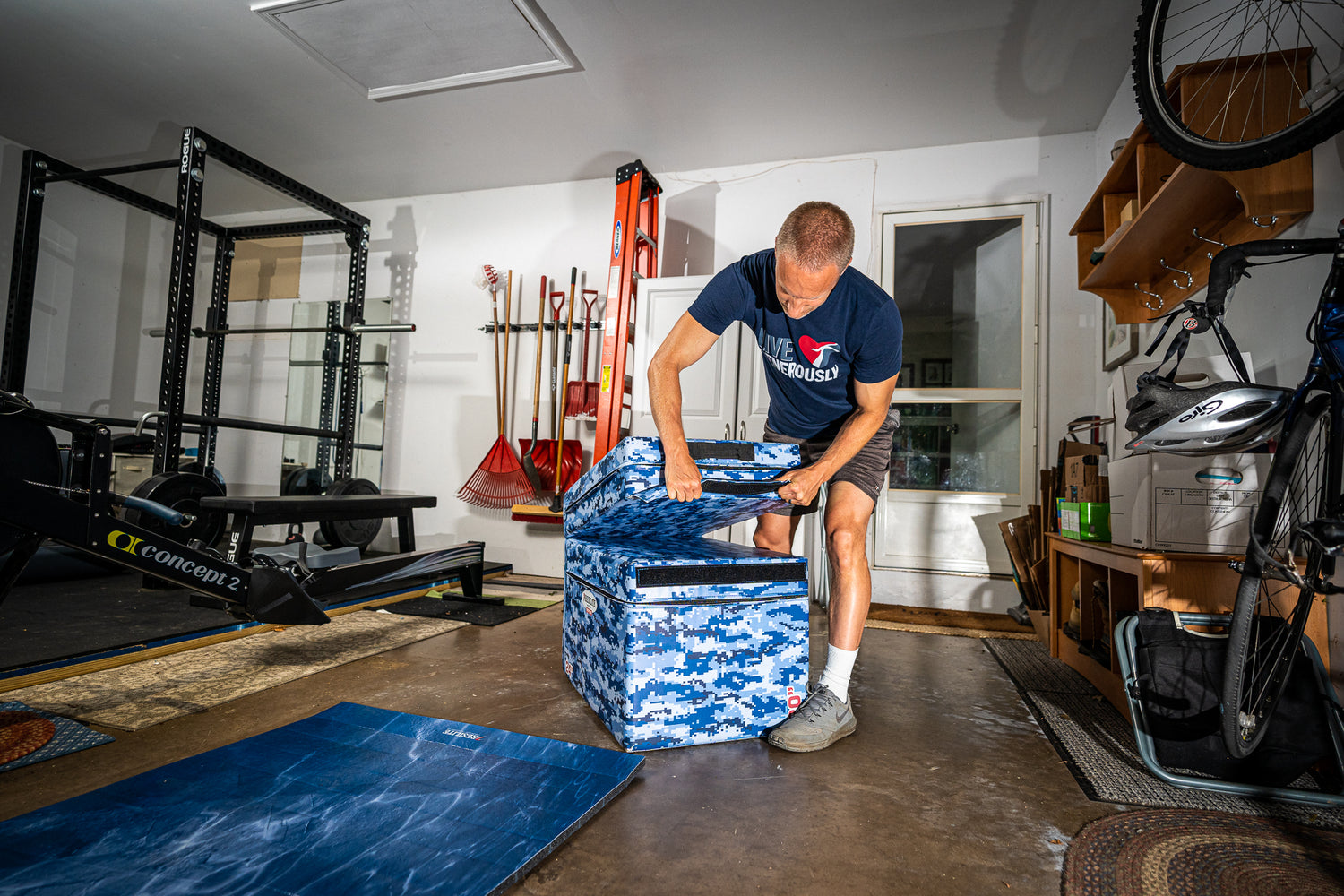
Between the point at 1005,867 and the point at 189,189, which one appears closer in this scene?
the point at 1005,867

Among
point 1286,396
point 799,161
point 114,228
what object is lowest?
point 1286,396

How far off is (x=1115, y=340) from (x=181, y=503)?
4287 mm

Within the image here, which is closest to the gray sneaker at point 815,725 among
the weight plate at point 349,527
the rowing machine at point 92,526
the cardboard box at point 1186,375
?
the cardboard box at point 1186,375

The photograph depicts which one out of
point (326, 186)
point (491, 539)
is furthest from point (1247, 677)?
point (326, 186)

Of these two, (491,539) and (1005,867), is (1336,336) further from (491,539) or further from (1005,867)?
(491,539)

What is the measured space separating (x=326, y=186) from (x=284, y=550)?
12.0 ft

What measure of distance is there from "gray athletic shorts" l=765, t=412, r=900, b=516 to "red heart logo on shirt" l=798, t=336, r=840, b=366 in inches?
9.2

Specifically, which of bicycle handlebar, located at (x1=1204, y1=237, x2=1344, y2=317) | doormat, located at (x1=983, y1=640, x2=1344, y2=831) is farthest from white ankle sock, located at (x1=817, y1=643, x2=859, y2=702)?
bicycle handlebar, located at (x1=1204, y1=237, x2=1344, y2=317)

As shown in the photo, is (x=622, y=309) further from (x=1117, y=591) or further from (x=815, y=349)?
(x=1117, y=591)

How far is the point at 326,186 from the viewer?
4.81m

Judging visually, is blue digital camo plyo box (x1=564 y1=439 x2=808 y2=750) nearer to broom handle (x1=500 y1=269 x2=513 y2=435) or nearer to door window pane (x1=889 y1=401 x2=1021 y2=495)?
door window pane (x1=889 y1=401 x2=1021 y2=495)

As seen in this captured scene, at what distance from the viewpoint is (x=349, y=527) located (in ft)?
12.7

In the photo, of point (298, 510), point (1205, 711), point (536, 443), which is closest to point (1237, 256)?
point (1205, 711)

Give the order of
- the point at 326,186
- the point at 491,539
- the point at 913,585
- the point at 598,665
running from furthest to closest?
the point at 326,186, the point at 491,539, the point at 913,585, the point at 598,665
